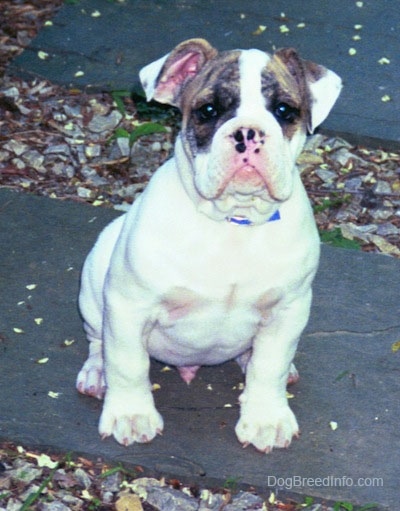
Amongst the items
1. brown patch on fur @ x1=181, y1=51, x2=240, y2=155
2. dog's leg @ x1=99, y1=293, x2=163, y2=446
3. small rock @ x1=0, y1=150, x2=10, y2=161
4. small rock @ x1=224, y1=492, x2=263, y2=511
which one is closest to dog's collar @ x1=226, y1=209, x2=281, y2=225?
brown patch on fur @ x1=181, y1=51, x2=240, y2=155

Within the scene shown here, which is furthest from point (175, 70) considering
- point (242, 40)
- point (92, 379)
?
point (242, 40)

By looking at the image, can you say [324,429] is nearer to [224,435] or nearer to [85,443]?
[224,435]

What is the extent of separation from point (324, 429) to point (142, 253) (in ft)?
3.48

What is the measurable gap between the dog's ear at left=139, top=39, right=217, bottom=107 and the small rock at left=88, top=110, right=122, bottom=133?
91.3 inches

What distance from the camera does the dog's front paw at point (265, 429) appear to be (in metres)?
4.26

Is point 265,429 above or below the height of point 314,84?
below

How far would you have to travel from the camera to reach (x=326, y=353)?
15.5ft

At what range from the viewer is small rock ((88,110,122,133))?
6.29 meters

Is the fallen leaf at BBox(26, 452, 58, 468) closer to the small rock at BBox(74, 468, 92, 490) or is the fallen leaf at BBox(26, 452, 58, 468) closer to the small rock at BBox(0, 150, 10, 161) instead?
the small rock at BBox(74, 468, 92, 490)

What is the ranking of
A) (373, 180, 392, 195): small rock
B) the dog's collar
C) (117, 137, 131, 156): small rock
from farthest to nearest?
(117, 137, 131, 156): small rock < (373, 180, 392, 195): small rock < the dog's collar

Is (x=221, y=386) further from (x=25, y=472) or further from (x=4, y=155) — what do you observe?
(x=4, y=155)

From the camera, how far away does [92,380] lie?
175 inches

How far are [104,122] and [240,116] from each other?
2.76m

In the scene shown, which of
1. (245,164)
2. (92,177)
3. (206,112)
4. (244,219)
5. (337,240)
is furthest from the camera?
(92,177)
